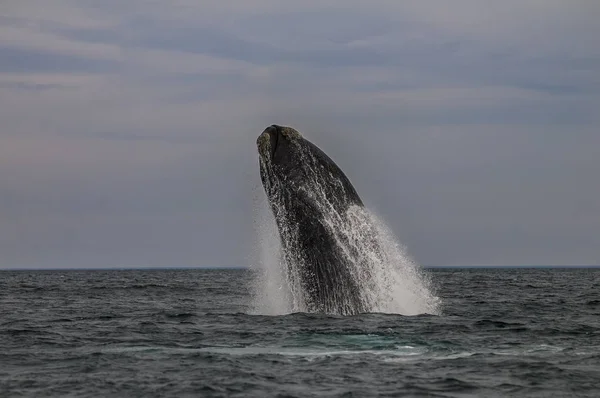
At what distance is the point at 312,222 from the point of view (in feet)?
49.2

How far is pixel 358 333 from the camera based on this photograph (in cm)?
1398

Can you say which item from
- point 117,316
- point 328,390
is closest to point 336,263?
point 328,390

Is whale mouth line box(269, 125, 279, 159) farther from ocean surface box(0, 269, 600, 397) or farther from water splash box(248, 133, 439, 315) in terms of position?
ocean surface box(0, 269, 600, 397)

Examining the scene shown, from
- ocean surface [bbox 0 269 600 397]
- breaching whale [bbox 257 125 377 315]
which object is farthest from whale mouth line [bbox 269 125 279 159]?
ocean surface [bbox 0 269 600 397]

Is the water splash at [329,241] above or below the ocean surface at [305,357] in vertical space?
above

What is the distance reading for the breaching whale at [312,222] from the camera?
49.2 ft

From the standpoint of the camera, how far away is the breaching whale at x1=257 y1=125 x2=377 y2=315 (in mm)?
14984

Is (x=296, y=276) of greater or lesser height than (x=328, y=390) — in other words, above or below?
above

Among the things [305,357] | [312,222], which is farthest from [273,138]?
[305,357]

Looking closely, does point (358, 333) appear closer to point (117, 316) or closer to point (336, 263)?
point (336, 263)

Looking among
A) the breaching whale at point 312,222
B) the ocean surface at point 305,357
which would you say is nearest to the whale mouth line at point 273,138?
the breaching whale at point 312,222

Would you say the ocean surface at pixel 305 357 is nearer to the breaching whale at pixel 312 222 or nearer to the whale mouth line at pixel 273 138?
the breaching whale at pixel 312 222

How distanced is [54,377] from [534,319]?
11.1 metres

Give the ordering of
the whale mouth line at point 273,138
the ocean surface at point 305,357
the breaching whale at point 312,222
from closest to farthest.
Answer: the ocean surface at point 305,357 → the breaching whale at point 312,222 → the whale mouth line at point 273,138
